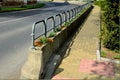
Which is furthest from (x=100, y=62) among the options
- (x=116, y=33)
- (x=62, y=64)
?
(x=116, y=33)

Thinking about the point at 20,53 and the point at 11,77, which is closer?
the point at 11,77

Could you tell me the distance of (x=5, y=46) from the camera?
1132 cm

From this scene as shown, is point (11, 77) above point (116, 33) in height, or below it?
below

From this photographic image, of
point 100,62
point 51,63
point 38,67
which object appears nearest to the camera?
point 38,67


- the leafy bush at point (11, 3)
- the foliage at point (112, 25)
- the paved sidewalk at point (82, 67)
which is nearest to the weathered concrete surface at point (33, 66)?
the paved sidewalk at point (82, 67)

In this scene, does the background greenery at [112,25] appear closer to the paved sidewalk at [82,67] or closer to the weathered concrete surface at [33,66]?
the paved sidewalk at [82,67]

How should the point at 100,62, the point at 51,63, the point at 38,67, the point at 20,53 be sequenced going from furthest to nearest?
the point at 20,53 < the point at 100,62 < the point at 51,63 < the point at 38,67

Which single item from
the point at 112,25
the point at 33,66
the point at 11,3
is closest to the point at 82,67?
the point at 33,66

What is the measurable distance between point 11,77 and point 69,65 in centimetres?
209

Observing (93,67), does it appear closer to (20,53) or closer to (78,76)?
(78,76)

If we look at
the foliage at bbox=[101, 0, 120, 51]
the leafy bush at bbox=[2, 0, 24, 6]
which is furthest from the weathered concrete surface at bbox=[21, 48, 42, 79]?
the leafy bush at bbox=[2, 0, 24, 6]

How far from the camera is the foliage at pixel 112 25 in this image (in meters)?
11.5

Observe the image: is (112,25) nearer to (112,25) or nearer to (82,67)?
(112,25)

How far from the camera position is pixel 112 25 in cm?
1166
